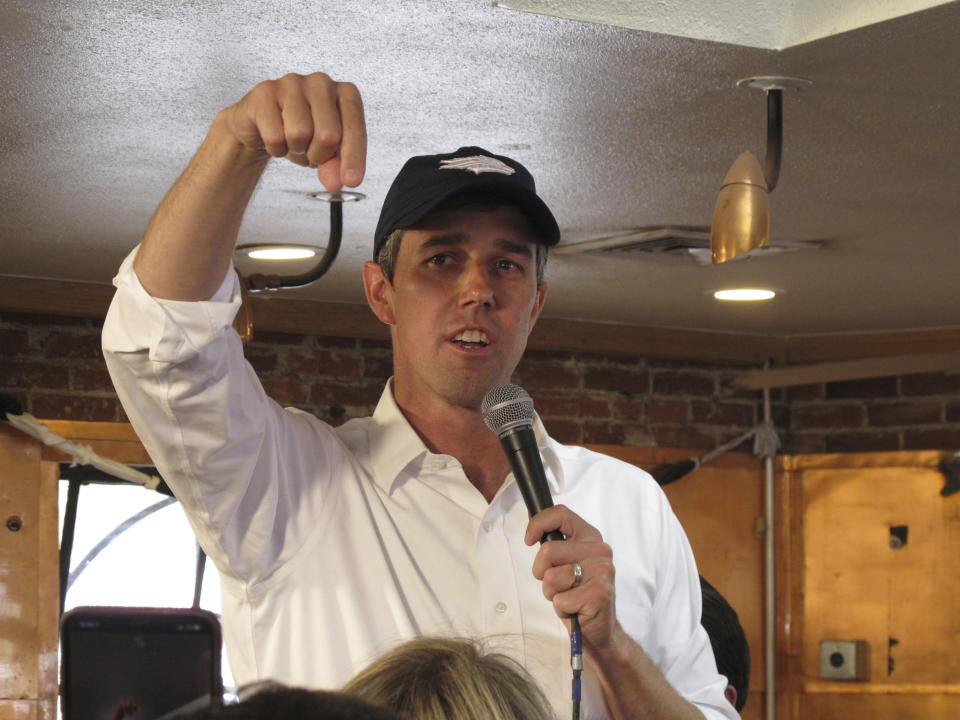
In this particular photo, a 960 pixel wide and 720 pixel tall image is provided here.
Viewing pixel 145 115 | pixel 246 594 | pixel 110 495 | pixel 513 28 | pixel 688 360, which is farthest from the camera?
pixel 688 360

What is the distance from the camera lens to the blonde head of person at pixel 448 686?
877 mm

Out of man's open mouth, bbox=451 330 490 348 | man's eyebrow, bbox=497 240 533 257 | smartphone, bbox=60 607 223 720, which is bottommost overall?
smartphone, bbox=60 607 223 720

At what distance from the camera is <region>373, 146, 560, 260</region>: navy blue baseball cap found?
1357 millimetres

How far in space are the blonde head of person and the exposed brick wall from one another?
3.07 m

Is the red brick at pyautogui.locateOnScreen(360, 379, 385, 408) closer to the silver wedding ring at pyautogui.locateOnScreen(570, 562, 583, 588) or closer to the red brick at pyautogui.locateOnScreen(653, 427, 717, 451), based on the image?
the red brick at pyautogui.locateOnScreen(653, 427, 717, 451)

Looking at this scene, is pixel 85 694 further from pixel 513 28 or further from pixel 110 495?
pixel 110 495

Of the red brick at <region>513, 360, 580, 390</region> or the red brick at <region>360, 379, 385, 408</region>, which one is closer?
the red brick at <region>360, 379, 385, 408</region>

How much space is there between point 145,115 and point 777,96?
38.6 inches

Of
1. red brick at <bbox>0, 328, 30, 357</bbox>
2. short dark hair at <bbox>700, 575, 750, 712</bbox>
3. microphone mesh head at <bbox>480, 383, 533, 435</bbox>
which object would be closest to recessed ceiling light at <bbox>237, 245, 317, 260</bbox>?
red brick at <bbox>0, 328, 30, 357</bbox>

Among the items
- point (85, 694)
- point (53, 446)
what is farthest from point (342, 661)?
point (53, 446)

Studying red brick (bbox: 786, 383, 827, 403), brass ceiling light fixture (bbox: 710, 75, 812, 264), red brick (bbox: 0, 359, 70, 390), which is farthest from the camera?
red brick (bbox: 786, 383, 827, 403)

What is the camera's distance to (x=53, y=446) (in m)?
3.63

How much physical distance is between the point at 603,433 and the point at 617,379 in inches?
8.1

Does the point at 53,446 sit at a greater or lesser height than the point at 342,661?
greater
